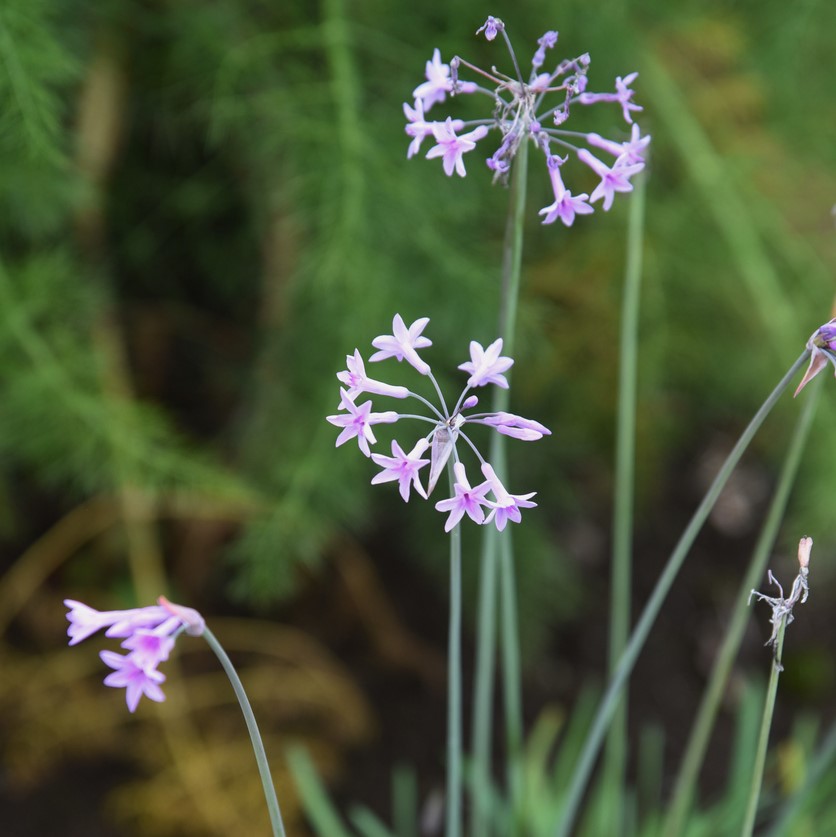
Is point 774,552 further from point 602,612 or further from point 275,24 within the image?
point 275,24

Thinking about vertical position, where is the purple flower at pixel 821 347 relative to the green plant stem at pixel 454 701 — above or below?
above

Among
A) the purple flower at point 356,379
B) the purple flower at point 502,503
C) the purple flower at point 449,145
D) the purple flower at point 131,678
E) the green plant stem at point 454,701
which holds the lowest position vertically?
the green plant stem at point 454,701

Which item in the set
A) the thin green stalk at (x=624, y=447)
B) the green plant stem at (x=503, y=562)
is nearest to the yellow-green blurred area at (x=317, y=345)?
the thin green stalk at (x=624, y=447)

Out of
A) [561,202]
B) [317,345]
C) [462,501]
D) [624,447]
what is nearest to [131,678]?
[462,501]

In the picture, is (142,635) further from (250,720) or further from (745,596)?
(745,596)

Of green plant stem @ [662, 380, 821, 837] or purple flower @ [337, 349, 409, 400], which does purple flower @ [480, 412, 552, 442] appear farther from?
green plant stem @ [662, 380, 821, 837]

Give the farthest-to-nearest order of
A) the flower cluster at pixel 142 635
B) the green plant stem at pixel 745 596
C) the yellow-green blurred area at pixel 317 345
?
the yellow-green blurred area at pixel 317 345
the green plant stem at pixel 745 596
the flower cluster at pixel 142 635

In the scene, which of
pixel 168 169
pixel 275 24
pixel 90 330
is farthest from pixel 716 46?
pixel 90 330

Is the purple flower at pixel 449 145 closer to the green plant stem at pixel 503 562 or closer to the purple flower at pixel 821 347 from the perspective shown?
the green plant stem at pixel 503 562
